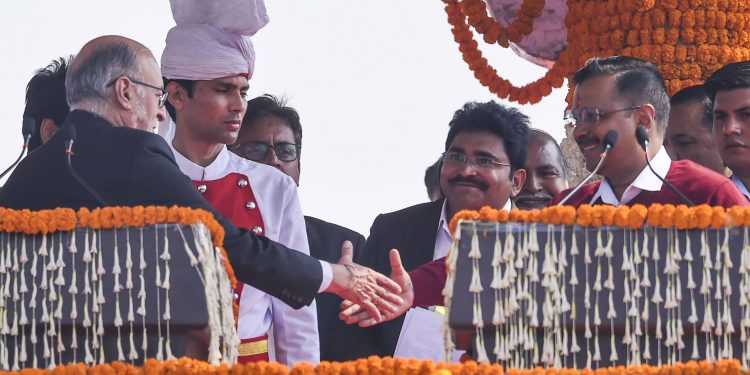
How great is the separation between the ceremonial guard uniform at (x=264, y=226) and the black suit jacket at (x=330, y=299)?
291mm

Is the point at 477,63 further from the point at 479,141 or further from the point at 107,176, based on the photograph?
the point at 107,176

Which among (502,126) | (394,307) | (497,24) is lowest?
(394,307)

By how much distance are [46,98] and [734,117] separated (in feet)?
8.53

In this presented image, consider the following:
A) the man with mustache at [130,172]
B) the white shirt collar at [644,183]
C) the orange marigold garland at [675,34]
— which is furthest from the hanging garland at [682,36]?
the man with mustache at [130,172]

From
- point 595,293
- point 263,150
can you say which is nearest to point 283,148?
point 263,150

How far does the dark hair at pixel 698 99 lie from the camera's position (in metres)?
5.27

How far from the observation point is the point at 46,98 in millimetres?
5051

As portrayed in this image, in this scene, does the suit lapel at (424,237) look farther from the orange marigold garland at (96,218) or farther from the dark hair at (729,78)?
the orange marigold garland at (96,218)

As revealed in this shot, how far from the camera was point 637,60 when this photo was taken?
4703 mm

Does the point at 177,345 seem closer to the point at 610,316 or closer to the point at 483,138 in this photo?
the point at 610,316

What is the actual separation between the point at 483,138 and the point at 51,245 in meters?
2.38

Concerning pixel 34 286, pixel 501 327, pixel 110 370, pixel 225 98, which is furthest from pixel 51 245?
pixel 225 98

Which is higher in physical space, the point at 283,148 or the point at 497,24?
the point at 497,24

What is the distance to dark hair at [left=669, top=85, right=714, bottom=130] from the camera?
527cm
